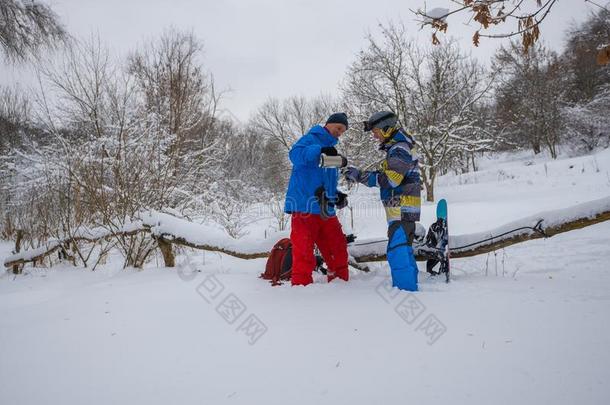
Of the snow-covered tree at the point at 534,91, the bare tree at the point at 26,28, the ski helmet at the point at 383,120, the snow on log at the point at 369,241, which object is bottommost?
the snow on log at the point at 369,241

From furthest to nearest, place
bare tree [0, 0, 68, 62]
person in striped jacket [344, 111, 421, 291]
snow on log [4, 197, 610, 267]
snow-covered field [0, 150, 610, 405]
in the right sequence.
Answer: bare tree [0, 0, 68, 62]
snow on log [4, 197, 610, 267]
person in striped jacket [344, 111, 421, 291]
snow-covered field [0, 150, 610, 405]

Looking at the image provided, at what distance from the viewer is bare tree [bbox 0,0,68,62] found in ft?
18.4

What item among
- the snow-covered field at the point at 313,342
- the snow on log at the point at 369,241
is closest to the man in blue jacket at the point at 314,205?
Result: the snow-covered field at the point at 313,342

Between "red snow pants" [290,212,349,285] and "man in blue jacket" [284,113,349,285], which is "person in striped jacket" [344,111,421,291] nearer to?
"man in blue jacket" [284,113,349,285]

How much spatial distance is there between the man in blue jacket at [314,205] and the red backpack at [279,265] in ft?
1.03

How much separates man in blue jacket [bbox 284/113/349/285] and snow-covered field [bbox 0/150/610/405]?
229 millimetres

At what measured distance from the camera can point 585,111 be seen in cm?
2102

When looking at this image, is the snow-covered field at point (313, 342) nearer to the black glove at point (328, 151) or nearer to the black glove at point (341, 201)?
the black glove at point (341, 201)

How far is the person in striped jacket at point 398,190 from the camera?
2.71m

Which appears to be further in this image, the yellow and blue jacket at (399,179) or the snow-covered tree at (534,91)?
the snow-covered tree at (534,91)

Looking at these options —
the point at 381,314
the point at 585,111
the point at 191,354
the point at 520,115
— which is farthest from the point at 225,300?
the point at 520,115

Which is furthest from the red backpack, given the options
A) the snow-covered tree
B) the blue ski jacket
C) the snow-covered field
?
the snow-covered tree

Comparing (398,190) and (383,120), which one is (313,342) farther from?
(383,120)

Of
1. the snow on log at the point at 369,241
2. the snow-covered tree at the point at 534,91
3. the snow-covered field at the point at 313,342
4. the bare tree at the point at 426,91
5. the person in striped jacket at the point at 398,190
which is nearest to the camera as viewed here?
the snow-covered field at the point at 313,342
